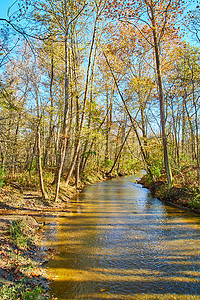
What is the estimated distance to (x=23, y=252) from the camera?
4270 mm

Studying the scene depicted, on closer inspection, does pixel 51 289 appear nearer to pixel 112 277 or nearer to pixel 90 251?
pixel 112 277

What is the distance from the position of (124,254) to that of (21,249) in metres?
2.40

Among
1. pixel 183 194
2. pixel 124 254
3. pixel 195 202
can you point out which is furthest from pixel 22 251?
pixel 183 194

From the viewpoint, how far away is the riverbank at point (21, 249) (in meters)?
3.02

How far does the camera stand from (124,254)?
189 inches

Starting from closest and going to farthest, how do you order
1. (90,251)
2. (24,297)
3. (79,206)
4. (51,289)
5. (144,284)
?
(24,297) < (51,289) < (144,284) < (90,251) < (79,206)

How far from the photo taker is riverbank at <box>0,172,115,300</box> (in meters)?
3.02

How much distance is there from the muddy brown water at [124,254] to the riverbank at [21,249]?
11.1 inches

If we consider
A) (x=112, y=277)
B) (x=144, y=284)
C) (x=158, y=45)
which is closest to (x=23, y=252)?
(x=112, y=277)

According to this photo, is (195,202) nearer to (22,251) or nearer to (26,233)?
(26,233)

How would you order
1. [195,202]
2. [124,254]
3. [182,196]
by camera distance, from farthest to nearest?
[182,196], [195,202], [124,254]

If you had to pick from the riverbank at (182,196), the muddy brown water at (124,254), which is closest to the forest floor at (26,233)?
the riverbank at (182,196)

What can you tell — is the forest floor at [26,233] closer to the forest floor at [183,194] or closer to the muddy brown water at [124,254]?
the forest floor at [183,194]

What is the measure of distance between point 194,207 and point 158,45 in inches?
355
